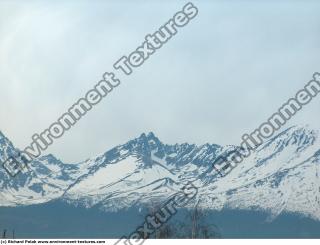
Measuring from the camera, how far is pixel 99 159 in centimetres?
1984

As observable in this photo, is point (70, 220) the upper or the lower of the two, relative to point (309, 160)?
upper

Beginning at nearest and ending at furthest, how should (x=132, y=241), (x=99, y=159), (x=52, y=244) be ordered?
1. (x=52, y=244)
2. (x=132, y=241)
3. (x=99, y=159)

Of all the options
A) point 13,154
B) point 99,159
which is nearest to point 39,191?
point 99,159

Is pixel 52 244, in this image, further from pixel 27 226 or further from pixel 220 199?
pixel 220 199

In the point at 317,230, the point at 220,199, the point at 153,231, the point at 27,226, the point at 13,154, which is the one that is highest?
the point at 13,154

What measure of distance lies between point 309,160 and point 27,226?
12092 millimetres

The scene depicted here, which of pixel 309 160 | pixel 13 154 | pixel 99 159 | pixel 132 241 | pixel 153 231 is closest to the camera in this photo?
pixel 132 241

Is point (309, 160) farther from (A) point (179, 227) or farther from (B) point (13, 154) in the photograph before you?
(B) point (13, 154)

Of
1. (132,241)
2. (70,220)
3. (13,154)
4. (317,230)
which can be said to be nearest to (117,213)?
Result: (70,220)

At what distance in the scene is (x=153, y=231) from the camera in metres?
13.5

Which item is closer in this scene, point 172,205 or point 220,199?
point 172,205

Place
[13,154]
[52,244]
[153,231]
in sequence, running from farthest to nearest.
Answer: [13,154], [153,231], [52,244]

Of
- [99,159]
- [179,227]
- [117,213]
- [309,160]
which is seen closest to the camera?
[179,227]

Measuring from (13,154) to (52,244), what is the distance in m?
6.79
